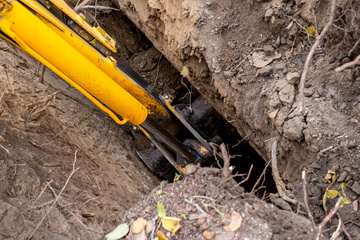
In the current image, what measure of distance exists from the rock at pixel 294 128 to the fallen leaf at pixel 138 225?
4.72 feet

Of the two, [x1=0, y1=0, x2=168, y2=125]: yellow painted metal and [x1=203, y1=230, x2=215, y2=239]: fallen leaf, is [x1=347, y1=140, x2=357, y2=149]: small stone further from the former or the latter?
[x1=0, y1=0, x2=168, y2=125]: yellow painted metal

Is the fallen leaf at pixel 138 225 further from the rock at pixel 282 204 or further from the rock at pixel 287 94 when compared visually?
the rock at pixel 287 94

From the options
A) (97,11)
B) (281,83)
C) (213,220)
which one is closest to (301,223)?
(213,220)

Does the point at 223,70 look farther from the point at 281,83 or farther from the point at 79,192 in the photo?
the point at 79,192

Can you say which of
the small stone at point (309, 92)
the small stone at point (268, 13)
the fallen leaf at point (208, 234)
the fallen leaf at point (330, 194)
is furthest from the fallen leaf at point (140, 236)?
the small stone at point (268, 13)

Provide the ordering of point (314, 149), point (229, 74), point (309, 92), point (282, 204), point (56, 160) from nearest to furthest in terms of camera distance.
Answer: point (282, 204)
point (314, 149)
point (309, 92)
point (229, 74)
point (56, 160)

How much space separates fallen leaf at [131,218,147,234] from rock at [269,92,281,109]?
5.05 ft

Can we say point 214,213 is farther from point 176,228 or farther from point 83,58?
point 83,58

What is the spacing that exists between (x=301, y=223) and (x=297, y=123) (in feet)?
3.35

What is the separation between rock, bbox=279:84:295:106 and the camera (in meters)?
3.00

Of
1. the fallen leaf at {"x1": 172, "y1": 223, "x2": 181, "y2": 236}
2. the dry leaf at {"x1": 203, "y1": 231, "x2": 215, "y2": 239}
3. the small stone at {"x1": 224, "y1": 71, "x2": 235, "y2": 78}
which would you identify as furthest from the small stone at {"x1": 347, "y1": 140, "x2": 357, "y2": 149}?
the fallen leaf at {"x1": 172, "y1": 223, "x2": 181, "y2": 236}

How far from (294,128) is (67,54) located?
179 cm

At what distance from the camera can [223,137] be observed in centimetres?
450

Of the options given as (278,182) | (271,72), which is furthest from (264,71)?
(278,182)
